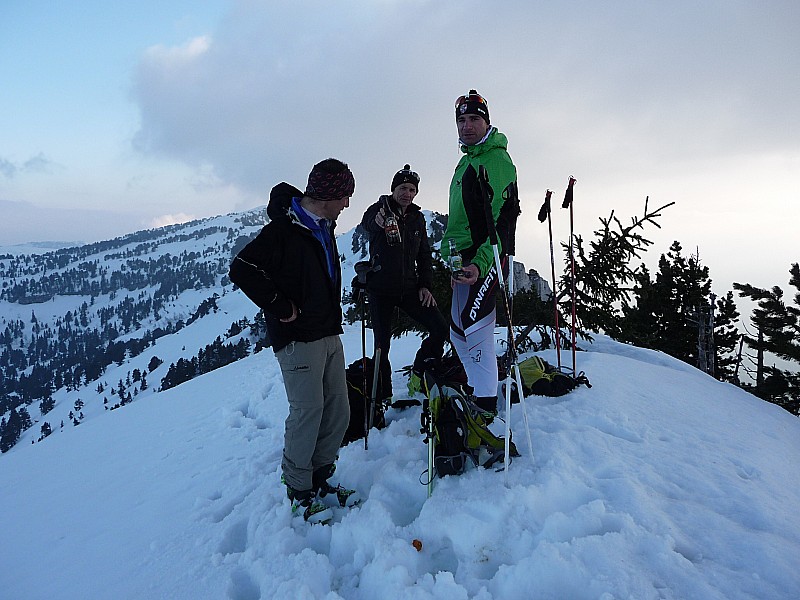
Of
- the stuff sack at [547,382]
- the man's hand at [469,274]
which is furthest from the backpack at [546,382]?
the man's hand at [469,274]

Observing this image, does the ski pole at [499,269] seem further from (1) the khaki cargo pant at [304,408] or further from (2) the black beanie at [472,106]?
(1) the khaki cargo pant at [304,408]

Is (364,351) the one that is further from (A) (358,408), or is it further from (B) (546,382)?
(B) (546,382)

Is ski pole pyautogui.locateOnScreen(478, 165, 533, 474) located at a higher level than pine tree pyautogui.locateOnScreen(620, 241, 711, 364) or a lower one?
higher

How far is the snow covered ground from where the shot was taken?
2.48 meters

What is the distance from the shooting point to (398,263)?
491cm

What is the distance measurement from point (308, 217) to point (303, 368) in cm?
126

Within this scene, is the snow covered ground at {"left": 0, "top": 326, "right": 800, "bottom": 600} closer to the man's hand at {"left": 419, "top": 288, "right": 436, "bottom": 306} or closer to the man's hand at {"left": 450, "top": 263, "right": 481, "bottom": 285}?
the man's hand at {"left": 419, "top": 288, "right": 436, "bottom": 306}

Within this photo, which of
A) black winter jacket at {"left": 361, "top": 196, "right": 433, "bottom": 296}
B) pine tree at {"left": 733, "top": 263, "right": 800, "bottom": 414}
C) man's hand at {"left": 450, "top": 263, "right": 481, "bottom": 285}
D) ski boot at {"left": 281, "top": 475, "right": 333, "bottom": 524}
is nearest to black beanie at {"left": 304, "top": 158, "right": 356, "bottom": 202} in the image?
man's hand at {"left": 450, "top": 263, "right": 481, "bottom": 285}

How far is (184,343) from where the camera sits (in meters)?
181

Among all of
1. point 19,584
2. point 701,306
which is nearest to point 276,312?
point 19,584

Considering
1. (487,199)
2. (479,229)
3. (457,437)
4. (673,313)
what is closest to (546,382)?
(457,437)

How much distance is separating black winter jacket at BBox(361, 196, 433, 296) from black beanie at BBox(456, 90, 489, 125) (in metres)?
1.43

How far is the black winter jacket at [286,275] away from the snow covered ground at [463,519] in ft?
5.15

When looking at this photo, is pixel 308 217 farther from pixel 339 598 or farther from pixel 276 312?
pixel 339 598
